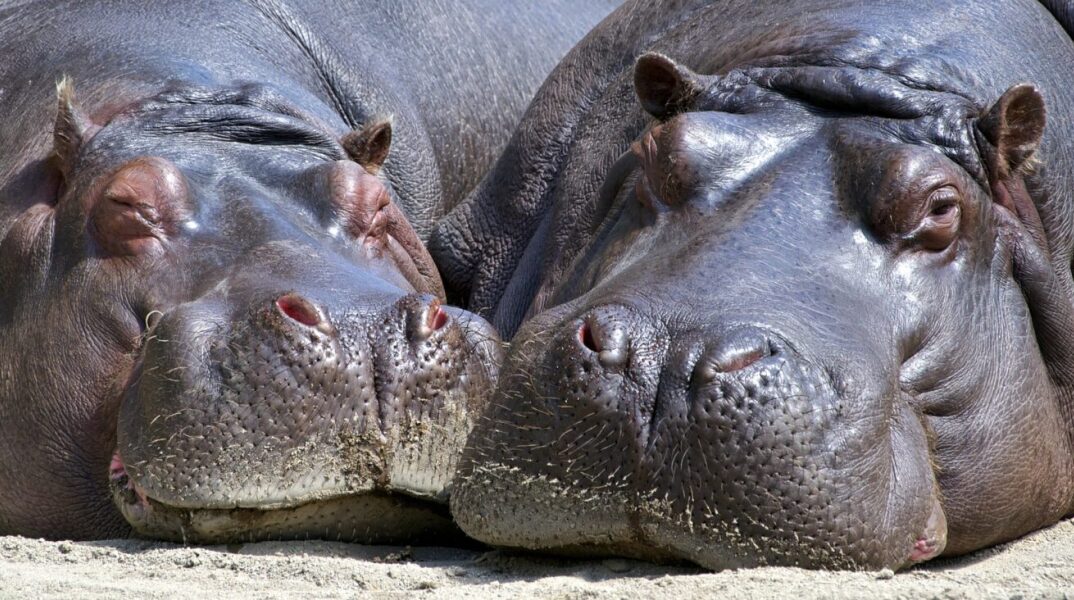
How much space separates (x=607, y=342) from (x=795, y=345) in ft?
1.31

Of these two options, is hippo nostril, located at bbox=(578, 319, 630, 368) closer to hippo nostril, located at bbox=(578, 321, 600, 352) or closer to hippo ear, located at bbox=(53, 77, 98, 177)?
hippo nostril, located at bbox=(578, 321, 600, 352)

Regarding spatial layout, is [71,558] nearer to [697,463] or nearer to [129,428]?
[129,428]

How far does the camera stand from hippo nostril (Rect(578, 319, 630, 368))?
11.3ft

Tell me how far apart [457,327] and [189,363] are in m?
0.67

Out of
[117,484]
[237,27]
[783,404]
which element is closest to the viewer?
[783,404]

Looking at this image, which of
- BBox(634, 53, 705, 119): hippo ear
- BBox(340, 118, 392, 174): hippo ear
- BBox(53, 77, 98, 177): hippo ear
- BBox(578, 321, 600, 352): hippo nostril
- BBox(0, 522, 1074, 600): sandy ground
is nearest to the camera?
BBox(0, 522, 1074, 600): sandy ground

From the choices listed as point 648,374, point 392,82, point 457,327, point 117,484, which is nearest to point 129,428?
point 117,484

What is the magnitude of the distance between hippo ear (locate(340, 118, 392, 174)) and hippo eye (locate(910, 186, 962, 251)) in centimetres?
203

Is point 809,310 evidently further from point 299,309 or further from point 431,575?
point 299,309

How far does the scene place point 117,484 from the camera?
13.4 feet

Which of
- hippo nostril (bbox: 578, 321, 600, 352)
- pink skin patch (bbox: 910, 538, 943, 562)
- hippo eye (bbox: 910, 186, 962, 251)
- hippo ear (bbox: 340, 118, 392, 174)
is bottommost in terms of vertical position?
pink skin patch (bbox: 910, 538, 943, 562)

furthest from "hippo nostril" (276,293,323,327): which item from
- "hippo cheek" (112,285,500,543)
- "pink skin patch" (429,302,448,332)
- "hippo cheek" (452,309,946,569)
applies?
"hippo cheek" (452,309,946,569)

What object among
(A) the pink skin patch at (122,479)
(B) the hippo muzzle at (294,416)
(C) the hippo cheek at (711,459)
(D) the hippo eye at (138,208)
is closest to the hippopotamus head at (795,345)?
(C) the hippo cheek at (711,459)

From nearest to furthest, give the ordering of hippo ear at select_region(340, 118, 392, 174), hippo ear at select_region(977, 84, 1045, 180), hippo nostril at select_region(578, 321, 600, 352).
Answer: hippo nostril at select_region(578, 321, 600, 352) < hippo ear at select_region(977, 84, 1045, 180) < hippo ear at select_region(340, 118, 392, 174)
